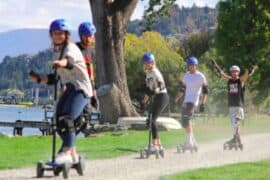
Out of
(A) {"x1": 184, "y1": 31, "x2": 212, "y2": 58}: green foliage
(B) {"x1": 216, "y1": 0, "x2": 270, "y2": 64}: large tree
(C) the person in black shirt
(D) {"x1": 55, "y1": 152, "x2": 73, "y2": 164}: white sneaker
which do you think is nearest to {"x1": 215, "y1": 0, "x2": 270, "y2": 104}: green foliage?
(B) {"x1": 216, "y1": 0, "x2": 270, "y2": 64}: large tree

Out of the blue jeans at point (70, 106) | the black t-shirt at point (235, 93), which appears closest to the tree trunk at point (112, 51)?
the black t-shirt at point (235, 93)

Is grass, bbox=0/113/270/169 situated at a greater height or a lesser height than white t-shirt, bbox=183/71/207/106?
lesser

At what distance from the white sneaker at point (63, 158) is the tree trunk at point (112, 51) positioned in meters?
20.5

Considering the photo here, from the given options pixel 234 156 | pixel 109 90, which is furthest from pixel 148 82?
pixel 109 90

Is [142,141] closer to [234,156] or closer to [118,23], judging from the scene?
[234,156]

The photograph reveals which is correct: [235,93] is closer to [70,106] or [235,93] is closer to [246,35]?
[70,106]

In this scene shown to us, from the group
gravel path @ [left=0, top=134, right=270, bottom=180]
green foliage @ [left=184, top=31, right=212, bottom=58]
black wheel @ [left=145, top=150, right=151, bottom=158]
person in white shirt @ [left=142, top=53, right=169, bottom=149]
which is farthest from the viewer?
green foliage @ [left=184, top=31, right=212, bottom=58]

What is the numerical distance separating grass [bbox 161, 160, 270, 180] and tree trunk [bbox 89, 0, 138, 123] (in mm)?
18427

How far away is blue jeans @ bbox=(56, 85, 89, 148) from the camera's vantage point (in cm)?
1030

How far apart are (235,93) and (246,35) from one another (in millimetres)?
35355

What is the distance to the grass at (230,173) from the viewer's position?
428 inches

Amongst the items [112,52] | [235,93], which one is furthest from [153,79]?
[112,52]

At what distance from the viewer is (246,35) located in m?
52.4

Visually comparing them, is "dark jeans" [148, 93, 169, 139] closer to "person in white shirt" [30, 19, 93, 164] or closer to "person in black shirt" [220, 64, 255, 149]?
"person in black shirt" [220, 64, 255, 149]
